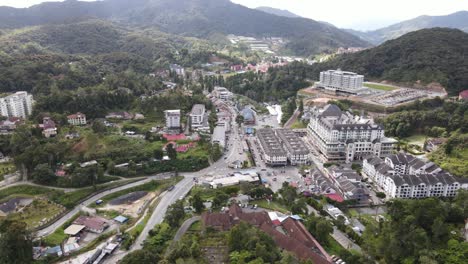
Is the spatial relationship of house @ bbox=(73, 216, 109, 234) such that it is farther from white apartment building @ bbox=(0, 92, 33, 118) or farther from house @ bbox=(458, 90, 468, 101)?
house @ bbox=(458, 90, 468, 101)

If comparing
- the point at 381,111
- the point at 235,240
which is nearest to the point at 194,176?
the point at 235,240

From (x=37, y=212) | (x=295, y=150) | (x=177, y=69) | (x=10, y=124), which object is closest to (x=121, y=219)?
(x=37, y=212)

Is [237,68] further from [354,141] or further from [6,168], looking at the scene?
[6,168]

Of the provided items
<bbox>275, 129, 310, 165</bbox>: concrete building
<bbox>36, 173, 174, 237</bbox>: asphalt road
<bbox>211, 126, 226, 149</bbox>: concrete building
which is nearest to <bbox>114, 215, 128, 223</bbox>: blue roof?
<bbox>36, 173, 174, 237</bbox>: asphalt road

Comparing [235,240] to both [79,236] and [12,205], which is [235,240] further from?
[12,205]

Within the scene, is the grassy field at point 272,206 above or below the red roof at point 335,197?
below

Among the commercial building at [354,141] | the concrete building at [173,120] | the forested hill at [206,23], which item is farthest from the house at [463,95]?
the forested hill at [206,23]

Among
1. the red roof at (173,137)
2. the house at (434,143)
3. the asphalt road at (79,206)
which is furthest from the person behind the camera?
the red roof at (173,137)

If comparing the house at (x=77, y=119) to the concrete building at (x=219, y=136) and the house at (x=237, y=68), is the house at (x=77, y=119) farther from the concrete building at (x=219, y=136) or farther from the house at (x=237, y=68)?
the house at (x=237, y=68)
